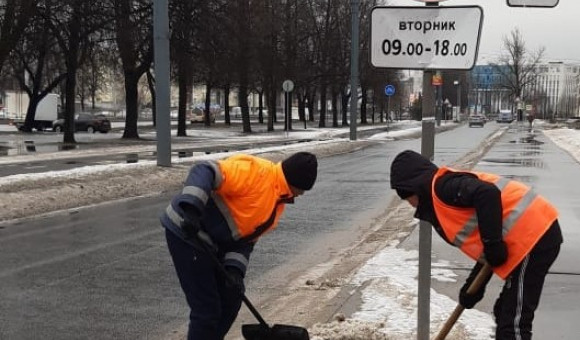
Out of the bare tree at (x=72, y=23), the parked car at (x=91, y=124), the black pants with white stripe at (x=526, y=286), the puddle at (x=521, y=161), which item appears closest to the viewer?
the black pants with white stripe at (x=526, y=286)

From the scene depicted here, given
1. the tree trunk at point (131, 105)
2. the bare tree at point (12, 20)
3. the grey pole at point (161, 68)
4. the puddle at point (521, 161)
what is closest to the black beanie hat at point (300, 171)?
the grey pole at point (161, 68)

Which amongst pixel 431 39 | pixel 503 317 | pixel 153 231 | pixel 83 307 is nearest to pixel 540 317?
pixel 503 317

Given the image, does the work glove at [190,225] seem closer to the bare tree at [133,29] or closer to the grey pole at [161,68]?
the grey pole at [161,68]

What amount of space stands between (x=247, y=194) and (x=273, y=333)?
92 cm

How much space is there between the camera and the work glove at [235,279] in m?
3.71

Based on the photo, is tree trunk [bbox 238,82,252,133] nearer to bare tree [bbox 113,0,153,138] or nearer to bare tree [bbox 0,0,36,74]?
bare tree [bbox 113,0,153,138]

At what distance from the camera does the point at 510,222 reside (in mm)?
3451

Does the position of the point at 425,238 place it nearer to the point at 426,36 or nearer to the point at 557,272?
the point at 426,36

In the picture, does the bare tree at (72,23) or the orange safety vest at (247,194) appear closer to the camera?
the orange safety vest at (247,194)

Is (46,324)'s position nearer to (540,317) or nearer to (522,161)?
(540,317)

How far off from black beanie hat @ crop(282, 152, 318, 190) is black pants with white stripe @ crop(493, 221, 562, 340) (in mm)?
1168

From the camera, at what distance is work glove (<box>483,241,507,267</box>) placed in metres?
3.36

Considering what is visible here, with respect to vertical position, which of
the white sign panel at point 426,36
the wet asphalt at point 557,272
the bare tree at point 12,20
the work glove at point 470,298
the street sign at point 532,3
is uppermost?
the bare tree at point 12,20

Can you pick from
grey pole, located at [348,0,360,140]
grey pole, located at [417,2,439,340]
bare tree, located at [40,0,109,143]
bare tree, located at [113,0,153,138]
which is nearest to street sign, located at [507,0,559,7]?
grey pole, located at [417,2,439,340]
